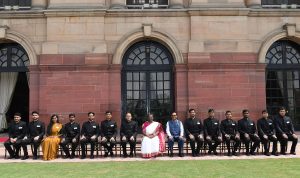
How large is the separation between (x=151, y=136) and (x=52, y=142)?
10.4ft

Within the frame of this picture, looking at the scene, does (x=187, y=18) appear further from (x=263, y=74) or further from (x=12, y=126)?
(x=12, y=126)

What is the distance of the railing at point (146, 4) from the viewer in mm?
17906

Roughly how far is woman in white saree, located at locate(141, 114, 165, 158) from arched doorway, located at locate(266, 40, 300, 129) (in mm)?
6825

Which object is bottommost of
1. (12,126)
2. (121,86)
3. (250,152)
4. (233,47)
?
(250,152)

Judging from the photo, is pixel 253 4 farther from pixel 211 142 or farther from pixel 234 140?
pixel 211 142

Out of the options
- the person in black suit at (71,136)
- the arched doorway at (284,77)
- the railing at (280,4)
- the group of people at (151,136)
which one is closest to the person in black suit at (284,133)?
the group of people at (151,136)

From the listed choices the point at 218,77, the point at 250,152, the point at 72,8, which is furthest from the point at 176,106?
the point at 72,8

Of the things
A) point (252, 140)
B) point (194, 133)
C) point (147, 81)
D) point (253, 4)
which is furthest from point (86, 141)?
point (253, 4)

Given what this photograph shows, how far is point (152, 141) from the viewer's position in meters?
13.2

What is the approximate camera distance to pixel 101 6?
1717cm

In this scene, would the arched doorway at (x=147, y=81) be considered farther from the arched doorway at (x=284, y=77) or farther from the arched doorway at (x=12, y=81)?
the arched doorway at (x=12, y=81)

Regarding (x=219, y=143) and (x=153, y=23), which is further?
(x=153, y=23)

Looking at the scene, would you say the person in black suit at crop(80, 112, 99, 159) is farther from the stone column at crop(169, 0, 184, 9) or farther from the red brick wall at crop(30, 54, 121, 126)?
the stone column at crop(169, 0, 184, 9)

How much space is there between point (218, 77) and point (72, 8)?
6.69 m
